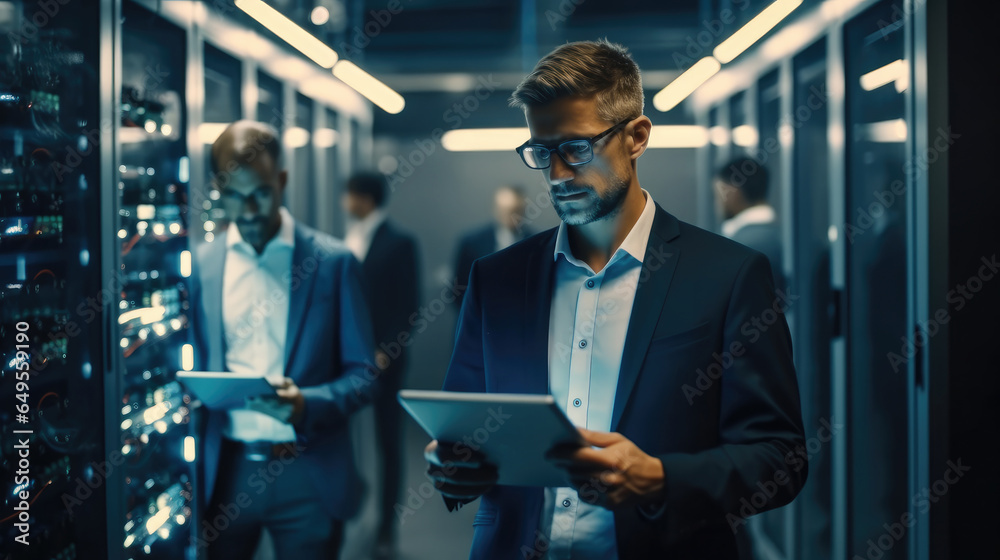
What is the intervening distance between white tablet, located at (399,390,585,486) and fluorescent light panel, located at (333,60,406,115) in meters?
1.98

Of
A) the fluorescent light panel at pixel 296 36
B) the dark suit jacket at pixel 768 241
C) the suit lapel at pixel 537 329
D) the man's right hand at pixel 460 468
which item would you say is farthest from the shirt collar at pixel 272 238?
→ the dark suit jacket at pixel 768 241

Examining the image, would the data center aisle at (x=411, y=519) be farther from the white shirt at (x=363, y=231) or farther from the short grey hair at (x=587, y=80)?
the short grey hair at (x=587, y=80)

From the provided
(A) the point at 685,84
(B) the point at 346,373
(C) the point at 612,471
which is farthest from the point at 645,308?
(A) the point at 685,84

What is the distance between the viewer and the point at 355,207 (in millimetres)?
3082

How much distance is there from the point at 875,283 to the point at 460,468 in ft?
7.21

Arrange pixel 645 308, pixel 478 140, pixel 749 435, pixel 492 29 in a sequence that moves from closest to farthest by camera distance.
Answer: pixel 749 435 < pixel 645 308 < pixel 478 140 < pixel 492 29

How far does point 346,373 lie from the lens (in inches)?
106

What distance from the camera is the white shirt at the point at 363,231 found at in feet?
9.98

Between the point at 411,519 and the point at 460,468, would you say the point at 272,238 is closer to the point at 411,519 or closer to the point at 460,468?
the point at 411,519

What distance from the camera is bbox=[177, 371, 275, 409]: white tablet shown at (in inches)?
90.0

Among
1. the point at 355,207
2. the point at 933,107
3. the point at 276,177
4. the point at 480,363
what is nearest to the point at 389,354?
→ the point at 355,207

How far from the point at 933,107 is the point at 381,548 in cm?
290

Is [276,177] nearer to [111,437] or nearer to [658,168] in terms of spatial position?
[111,437]

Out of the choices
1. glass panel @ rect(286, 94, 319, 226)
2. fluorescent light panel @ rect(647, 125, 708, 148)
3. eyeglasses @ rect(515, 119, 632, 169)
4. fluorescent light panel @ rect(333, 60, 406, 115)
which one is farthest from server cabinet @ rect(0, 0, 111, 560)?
fluorescent light panel @ rect(647, 125, 708, 148)
